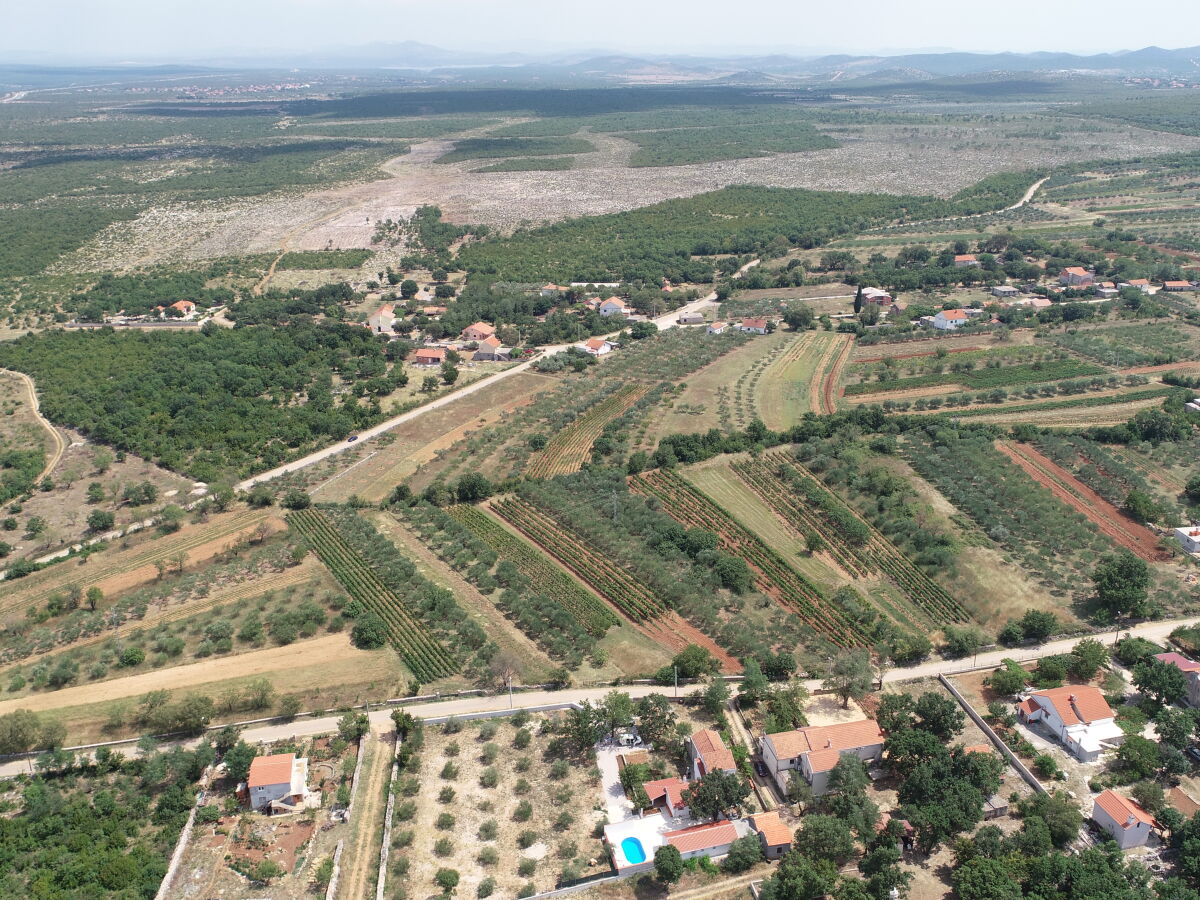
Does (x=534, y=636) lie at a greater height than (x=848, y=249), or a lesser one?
lesser

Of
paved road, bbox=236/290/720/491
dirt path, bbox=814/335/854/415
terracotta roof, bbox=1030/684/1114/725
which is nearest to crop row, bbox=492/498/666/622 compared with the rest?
paved road, bbox=236/290/720/491

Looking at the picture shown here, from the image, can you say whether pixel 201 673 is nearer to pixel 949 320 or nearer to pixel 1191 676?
pixel 1191 676

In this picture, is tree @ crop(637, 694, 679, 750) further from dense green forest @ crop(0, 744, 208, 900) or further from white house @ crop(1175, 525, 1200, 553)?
white house @ crop(1175, 525, 1200, 553)

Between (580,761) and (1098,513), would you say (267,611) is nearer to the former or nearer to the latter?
(580,761)

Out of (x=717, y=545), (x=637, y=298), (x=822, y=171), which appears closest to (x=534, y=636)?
(x=717, y=545)

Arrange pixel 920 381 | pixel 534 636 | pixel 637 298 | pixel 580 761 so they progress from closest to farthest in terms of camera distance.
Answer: pixel 580 761
pixel 534 636
pixel 920 381
pixel 637 298

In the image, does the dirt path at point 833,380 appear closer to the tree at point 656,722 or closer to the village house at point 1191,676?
the village house at point 1191,676
